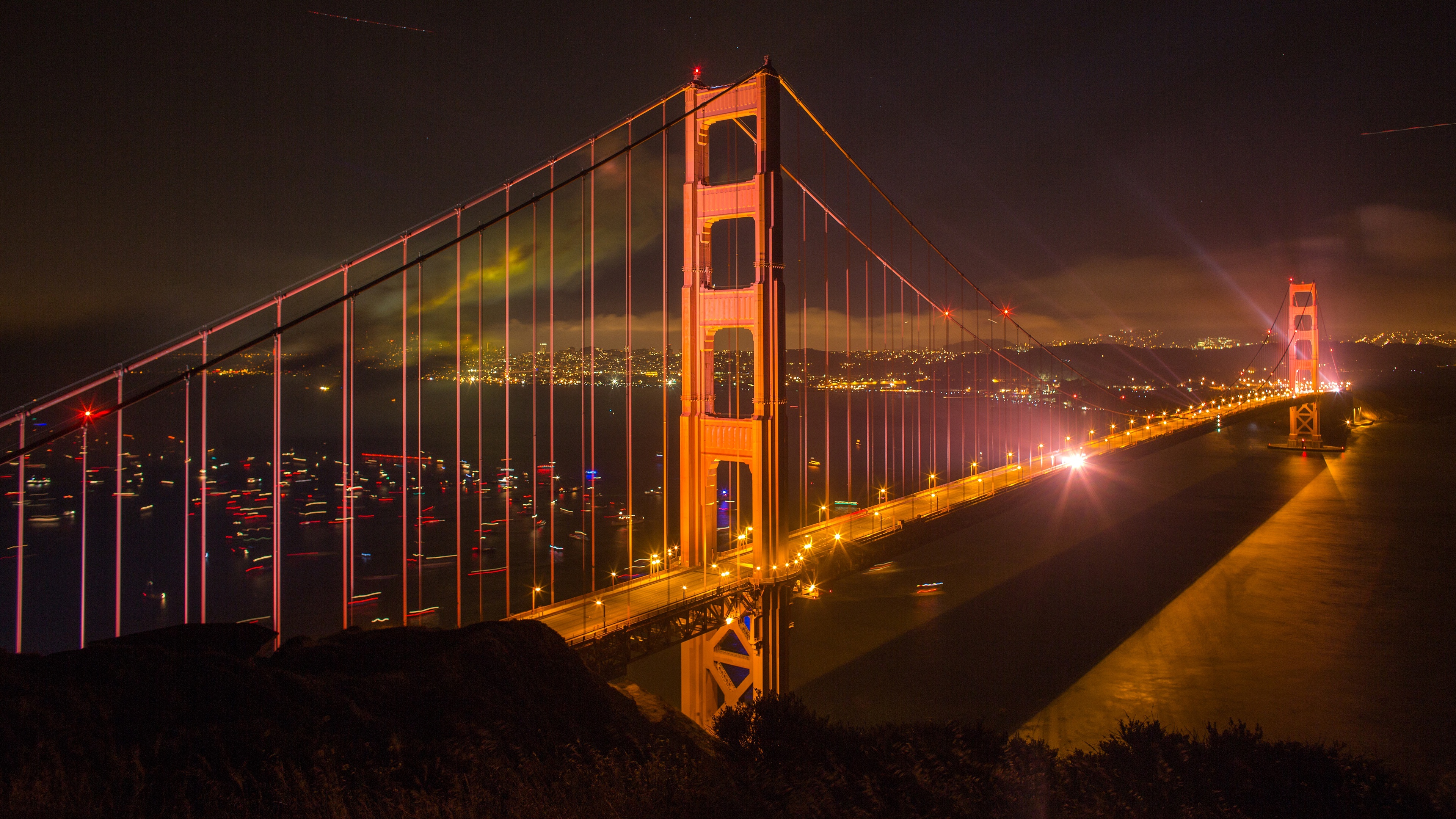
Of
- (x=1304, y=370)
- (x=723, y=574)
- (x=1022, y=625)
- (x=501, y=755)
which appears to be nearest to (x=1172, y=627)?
(x=1022, y=625)

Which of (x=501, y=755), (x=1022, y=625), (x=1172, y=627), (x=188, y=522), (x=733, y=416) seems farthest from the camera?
(x=188, y=522)

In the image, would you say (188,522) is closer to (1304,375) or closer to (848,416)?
(848,416)

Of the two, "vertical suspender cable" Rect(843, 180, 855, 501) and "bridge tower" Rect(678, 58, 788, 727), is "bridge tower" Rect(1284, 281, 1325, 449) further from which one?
"bridge tower" Rect(678, 58, 788, 727)

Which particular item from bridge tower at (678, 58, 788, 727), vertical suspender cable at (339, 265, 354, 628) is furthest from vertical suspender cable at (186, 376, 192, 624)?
bridge tower at (678, 58, 788, 727)

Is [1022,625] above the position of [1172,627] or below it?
below

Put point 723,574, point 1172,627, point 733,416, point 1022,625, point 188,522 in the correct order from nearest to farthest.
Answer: point 723,574
point 733,416
point 1172,627
point 1022,625
point 188,522

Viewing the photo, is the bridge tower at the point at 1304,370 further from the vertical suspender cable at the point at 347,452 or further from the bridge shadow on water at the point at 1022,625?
the vertical suspender cable at the point at 347,452
